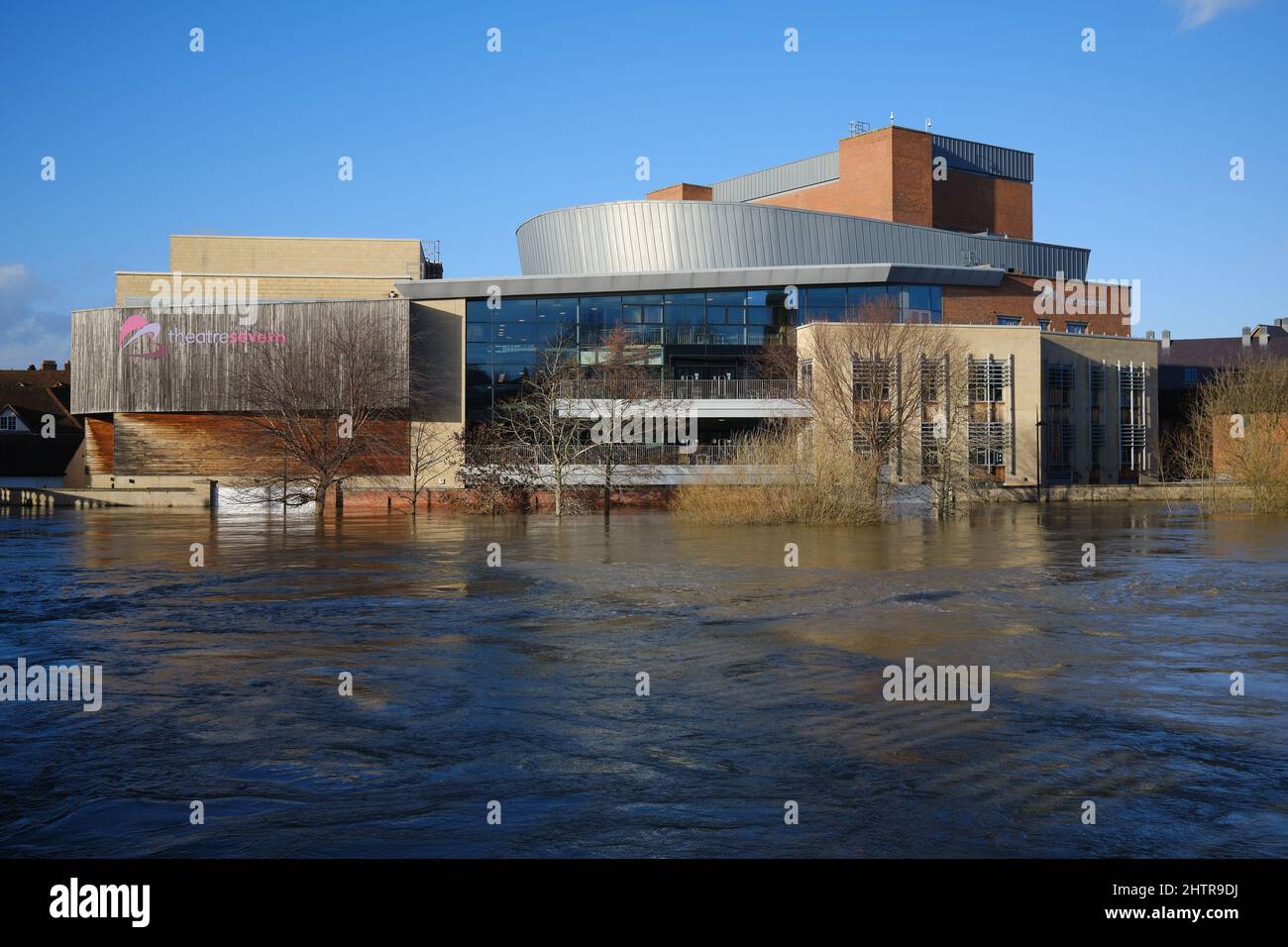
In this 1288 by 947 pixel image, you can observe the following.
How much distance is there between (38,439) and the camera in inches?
3108

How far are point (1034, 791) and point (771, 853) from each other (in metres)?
2.21

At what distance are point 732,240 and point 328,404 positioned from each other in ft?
77.4

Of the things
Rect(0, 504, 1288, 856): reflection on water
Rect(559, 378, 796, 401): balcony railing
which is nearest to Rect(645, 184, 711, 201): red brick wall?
Rect(559, 378, 796, 401): balcony railing

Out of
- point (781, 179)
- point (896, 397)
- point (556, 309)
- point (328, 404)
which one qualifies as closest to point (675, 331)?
point (556, 309)

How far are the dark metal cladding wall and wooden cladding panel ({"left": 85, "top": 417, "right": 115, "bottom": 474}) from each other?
2.11 m

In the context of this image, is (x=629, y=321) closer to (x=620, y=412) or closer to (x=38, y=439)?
(x=620, y=412)

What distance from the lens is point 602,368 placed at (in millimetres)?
57312

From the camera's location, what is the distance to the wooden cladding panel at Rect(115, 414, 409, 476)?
58656 millimetres

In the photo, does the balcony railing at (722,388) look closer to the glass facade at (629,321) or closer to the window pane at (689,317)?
the glass facade at (629,321)

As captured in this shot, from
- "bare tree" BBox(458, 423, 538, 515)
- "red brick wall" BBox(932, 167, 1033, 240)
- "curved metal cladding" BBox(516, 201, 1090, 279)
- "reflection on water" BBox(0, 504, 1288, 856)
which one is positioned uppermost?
"red brick wall" BBox(932, 167, 1033, 240)

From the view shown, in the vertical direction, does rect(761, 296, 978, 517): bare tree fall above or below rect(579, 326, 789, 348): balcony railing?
below

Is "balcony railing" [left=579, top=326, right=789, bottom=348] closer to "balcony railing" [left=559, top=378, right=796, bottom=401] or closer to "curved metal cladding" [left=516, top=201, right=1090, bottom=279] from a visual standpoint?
"balcony railing" [left=559, top=378, right=796, bottom=401]

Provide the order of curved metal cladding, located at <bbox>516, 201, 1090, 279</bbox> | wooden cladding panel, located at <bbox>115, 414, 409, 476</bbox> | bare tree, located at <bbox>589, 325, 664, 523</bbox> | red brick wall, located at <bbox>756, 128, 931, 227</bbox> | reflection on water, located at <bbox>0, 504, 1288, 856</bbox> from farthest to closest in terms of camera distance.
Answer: red brick wall, located at <bbox>756, 128, 931, 227</bbox> < curved metal cladding, located at <bbox>516, 201, 1090, 279</bbox> < wooden cladding panel, located at <bbox>115, 414, 409, 476</bbox> < bare tree, located at <bbox>589, 325, 664, 523</bbox> < reflection on water, located at <bbox>0, 504, 1288, 856</bbox>

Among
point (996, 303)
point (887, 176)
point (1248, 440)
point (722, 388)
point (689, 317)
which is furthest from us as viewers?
point (887, 176)
